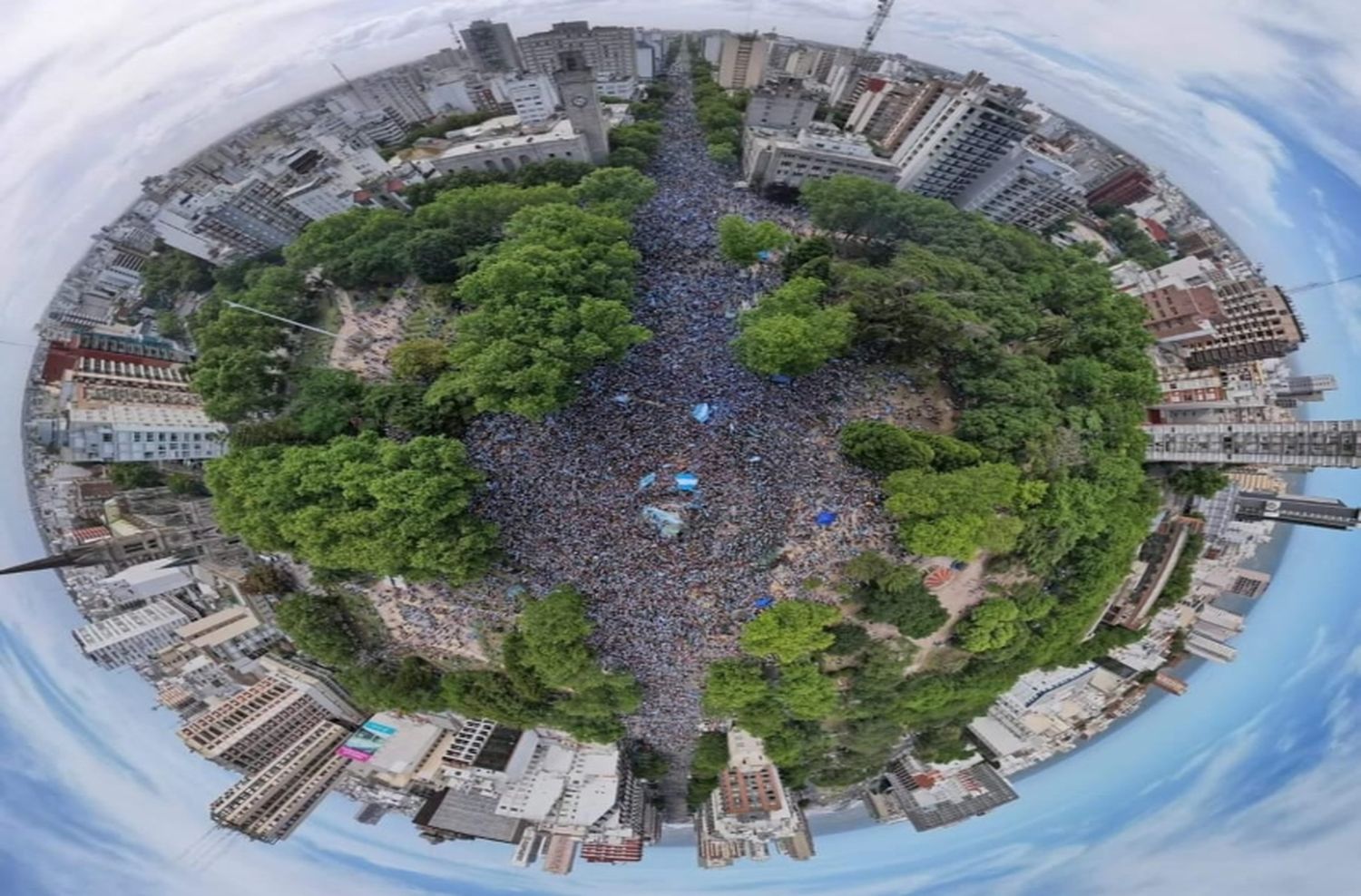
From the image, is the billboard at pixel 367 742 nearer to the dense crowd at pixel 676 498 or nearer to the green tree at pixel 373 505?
the green tree at pixel 373 505

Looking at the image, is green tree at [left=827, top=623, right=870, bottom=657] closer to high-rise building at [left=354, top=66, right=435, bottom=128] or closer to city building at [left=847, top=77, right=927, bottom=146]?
city building at [left=847, top=77, right=927, bottom=146]

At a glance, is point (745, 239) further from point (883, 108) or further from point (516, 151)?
point (883, 108)

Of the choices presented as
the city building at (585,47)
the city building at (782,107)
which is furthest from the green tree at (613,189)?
the city building at (585,47)

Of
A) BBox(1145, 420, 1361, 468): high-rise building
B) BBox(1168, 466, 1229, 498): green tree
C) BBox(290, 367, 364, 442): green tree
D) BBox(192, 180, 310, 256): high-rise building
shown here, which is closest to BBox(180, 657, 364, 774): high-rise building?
BBox(290, 367, 364, 442): green tree

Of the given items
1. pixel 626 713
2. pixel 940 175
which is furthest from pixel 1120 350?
pixel 626 713

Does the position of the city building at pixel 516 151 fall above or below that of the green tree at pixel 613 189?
above

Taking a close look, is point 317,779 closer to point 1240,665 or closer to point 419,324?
point 419,324
